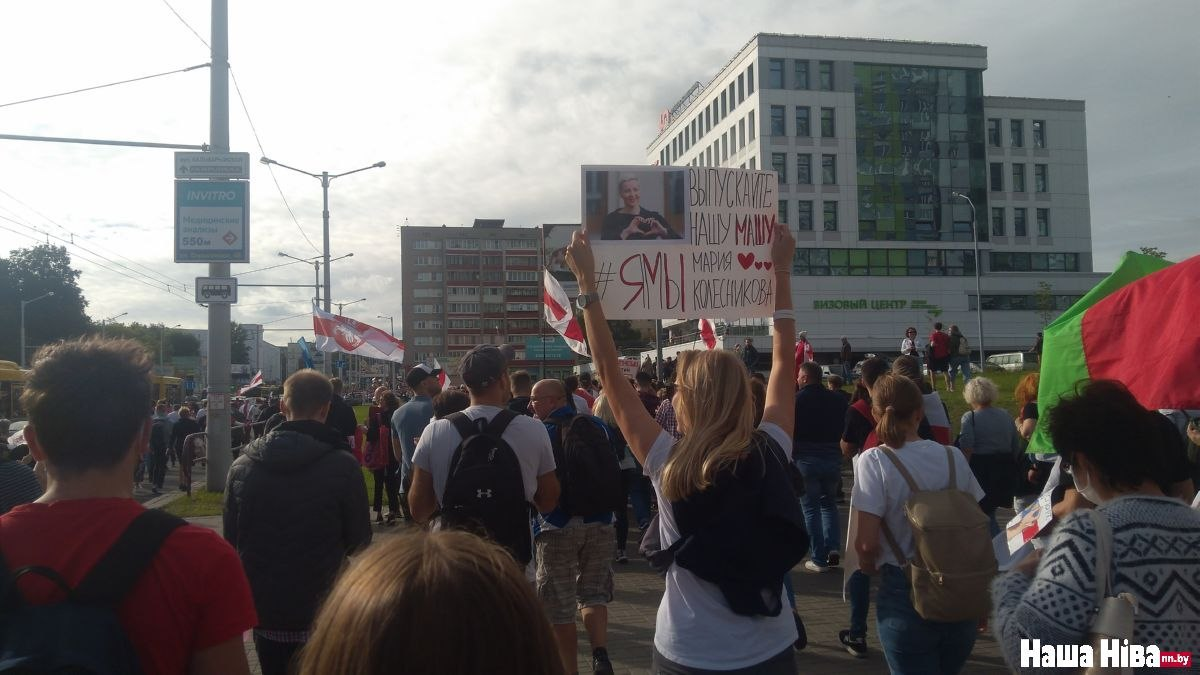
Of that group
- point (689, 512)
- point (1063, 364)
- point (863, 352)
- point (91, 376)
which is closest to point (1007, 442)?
point (1063, 364)

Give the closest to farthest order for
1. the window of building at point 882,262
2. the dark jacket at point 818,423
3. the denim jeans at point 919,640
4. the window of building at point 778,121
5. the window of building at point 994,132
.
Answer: the denim jeans at point 919,640
the dark jacket at point 818,423
the window of building at point 778,121
the window of building at point 882,262
the window of building at point 994,132

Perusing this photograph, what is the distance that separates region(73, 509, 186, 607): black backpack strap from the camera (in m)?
1.85

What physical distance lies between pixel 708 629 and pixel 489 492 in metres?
1.71

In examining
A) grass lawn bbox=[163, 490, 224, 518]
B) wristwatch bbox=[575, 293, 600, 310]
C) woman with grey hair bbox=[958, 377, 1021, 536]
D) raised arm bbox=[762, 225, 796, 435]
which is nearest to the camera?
raised arm bbox=[762, 225, 796, 435]

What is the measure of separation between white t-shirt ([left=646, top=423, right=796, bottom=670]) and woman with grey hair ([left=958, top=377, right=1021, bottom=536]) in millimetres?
5284

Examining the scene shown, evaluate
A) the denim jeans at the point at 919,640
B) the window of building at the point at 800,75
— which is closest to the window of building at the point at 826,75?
the window of building at the point at 800,75

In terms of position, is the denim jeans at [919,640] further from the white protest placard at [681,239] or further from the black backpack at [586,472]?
the black backpack at [586,472]

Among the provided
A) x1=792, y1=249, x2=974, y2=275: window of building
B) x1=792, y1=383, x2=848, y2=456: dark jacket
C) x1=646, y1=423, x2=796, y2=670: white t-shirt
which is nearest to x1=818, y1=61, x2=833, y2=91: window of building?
x1=792, y1=249, x2=974, y2=275: window of building

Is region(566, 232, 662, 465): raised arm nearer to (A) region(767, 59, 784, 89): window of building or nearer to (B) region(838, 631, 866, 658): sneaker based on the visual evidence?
(B) region(838, 631, 866, 658): sneaker

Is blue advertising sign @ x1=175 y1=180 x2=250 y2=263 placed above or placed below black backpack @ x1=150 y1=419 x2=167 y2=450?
above

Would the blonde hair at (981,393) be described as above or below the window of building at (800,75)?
below

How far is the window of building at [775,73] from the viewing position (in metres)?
59.3

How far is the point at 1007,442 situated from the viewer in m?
7.62

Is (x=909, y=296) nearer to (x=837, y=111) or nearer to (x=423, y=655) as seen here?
(x=837, y=111)
